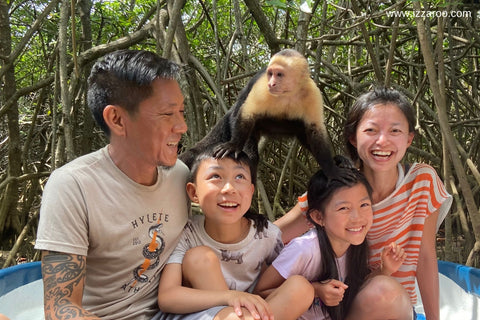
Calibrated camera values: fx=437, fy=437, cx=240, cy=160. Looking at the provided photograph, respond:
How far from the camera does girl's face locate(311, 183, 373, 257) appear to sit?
62.1 inches

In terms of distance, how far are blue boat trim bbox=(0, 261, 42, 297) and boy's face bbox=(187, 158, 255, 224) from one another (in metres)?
1.42

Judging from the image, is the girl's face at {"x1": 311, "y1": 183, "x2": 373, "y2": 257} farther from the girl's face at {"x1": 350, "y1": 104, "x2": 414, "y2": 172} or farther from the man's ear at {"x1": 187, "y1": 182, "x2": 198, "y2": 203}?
the man's ear at {"x1": 187, "y1": 182, "x2": 198, "y2": 203}

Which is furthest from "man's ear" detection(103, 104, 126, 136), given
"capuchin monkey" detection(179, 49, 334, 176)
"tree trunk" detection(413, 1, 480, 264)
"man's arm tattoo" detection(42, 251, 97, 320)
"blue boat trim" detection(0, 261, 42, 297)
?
"blue boat trim" detection(0, 261, 42, 297)

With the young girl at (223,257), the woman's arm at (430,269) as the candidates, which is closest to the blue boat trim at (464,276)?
the woman's arm at (430,269)

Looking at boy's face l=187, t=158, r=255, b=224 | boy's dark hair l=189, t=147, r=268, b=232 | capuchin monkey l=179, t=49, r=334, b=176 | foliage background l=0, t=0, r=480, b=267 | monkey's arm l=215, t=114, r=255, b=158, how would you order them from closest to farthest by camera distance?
boy's face l=187, t=158, r=255, b=224 → boy's dark hair l=189, t=147, r=268, b=232 → monkey's arm l=215, t=114, r=255, b=158 → capuchin monkey l=179, t=49, r=334, b=176 → foliage background l=0, t=0, r=480, b=267

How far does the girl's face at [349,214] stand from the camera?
1.58 meters

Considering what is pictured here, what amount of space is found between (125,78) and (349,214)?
92 centimetres

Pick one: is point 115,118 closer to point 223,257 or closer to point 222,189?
point 222,189

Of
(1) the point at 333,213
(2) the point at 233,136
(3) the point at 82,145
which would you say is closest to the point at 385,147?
(1) the point at 333,213

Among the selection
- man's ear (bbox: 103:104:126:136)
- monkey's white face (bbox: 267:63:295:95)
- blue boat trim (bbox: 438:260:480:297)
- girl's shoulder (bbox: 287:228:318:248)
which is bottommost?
blue boat trim (bbox: 438:260:480:297)

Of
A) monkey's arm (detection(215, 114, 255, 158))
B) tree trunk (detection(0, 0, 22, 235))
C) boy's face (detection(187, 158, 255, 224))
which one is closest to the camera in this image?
boy's face (detection(187, 158, 255, 224))

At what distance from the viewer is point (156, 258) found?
1527 millimetres

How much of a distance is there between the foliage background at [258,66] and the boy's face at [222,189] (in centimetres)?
76

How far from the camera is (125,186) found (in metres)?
1.48
